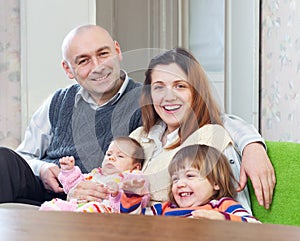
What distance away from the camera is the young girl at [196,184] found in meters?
1.52

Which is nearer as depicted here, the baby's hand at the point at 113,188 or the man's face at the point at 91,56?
the baby's hand at the point at 113,188

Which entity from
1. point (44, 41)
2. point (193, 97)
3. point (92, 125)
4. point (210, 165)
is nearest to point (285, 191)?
point (210, 165)

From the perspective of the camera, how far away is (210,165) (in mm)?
1547

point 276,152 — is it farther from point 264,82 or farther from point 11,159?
point 264,82

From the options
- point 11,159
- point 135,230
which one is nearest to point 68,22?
point 11,159

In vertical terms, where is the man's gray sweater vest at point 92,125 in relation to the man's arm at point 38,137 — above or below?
above

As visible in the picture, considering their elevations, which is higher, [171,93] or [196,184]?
[171,93]

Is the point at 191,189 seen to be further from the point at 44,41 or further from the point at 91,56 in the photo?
the point at 44,41

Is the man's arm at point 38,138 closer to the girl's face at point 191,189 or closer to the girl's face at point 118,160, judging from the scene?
the girl's face at point 118,160

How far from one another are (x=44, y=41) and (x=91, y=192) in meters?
1.52

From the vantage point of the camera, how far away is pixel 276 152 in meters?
1.59

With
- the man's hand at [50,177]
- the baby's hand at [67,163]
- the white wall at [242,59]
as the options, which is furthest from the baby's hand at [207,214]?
the white wall at [242,59]

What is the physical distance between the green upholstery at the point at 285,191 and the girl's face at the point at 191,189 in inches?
5.4

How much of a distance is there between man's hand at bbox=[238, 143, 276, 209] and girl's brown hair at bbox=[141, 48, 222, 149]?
0.15 m
